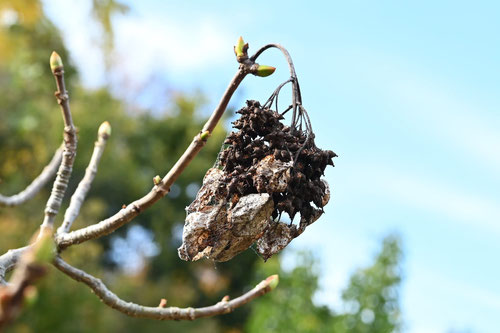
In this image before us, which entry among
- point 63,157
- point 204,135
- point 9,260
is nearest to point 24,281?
point 204,135

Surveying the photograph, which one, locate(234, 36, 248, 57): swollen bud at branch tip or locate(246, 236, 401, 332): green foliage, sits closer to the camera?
locate(234, 36, 248, 57): swollen bud at branch tip

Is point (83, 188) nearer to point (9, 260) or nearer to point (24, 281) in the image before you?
point (9, 260)

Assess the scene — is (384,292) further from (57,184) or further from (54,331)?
(57,184)

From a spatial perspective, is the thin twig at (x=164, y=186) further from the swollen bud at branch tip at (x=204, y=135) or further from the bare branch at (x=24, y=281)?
the bare branch at (x=24, y=281)

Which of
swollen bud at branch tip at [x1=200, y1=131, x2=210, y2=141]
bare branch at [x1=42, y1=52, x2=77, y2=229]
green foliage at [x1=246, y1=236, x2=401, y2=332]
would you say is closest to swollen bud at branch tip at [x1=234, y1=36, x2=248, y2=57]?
swollen bud at branch tip at [x1=200, y1=131, x2=210, y2=141]

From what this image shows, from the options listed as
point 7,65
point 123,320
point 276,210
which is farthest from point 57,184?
point 7,65

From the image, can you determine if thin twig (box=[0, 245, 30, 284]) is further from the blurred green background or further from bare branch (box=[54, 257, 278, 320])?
the blurred green background

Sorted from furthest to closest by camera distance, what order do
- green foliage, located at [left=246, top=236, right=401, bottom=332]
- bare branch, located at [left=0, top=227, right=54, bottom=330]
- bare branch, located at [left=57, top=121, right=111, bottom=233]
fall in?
green foliage, located at [left=246, top=236, right=401, bottom=332], bare branch, located at [left=57, top=121, right=111, bottom=233], bare branch, located at [left=0, top=227, right=54, bottom=330]

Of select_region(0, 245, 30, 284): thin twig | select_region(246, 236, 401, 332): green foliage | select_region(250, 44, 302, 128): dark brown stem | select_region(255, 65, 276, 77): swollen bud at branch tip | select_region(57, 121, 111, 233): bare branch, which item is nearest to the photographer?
select_region(255, 65, 276, 77): swollen bud at branch tip
